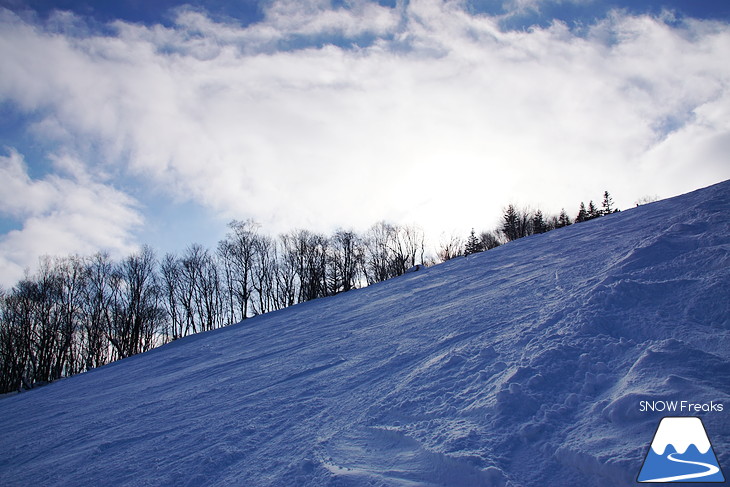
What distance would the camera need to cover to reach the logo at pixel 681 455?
6.74 feet

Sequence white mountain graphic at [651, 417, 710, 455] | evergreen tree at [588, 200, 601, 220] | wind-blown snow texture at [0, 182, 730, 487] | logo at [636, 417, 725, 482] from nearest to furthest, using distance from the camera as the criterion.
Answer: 1. logo at [636, 417, 725, 482]
2. white mountain graphic at [651, 417, 710, 455]
3. wind-blown snow texture at [0, 182, 730, 487]
4. evergreen tree at [588, 200, 601, 220]

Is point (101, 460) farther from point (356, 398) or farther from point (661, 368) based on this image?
point (661, 368)

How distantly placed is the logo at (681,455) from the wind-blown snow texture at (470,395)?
2.3 inches

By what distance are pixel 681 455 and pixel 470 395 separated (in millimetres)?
1612

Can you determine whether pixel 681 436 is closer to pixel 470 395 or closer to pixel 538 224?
pixel 470 395

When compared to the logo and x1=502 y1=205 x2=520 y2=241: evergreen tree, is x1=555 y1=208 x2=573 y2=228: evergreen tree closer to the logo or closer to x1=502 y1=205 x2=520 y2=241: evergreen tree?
x1=502 y1=205 x2=520 y2=241: evergreen tree

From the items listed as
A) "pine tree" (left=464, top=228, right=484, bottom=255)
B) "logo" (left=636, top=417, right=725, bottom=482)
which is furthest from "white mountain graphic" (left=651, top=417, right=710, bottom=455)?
"pine tree" (left=464, top=228, right=484, bottom=255)

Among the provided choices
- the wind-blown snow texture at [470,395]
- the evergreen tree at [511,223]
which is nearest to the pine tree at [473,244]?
the evergreen tree at [511,223]

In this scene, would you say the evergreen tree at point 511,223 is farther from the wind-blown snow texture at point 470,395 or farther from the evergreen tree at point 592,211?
the wind-blown snow texture at point 470,395

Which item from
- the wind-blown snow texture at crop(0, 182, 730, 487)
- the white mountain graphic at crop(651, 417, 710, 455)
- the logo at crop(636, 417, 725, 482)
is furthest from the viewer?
the wind-blown snow texture at crop(0, 182, 730, 487)

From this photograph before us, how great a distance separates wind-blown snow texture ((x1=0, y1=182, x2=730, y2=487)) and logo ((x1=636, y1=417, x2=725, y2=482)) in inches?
2.3

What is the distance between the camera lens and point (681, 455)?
7.19 ft

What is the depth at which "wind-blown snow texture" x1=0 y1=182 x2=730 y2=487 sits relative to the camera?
261cm

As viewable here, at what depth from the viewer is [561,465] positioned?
2.38 meters
